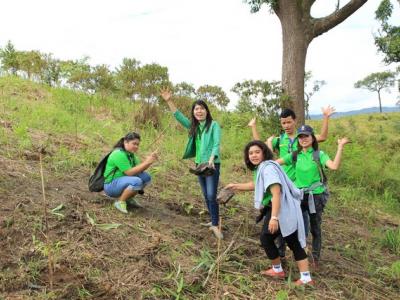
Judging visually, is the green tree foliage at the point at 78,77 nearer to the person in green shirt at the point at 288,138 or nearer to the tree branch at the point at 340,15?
the tree branch at the point at 340,15

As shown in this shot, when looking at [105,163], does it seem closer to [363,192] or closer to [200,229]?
[200,229]

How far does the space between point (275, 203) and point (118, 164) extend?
6.73 feet

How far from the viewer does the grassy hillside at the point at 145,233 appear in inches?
159

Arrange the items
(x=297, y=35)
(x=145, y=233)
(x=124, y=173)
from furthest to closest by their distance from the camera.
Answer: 1. (x=297, y=35)
2. (x=124, y=173)
3. (x=145, y=233)

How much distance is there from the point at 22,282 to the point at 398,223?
6268 mm

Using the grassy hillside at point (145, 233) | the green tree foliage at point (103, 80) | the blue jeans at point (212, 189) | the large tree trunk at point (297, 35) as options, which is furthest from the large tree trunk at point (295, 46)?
the blue jeans at point (212, 189)

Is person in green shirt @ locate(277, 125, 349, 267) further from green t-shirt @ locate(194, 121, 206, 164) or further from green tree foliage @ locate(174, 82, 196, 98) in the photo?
green tree foliage @ locate(174, 82, 196, 98)

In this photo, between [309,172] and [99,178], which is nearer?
[309,172]

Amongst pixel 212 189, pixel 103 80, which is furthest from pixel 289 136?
pixel 103 80

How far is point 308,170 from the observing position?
15.5ft

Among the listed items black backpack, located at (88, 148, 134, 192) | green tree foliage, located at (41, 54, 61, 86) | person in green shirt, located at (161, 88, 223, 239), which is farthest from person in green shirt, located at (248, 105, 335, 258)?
green tree foliage, located at (41, 54, 61, 86)

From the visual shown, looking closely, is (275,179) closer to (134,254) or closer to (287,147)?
(287,147)

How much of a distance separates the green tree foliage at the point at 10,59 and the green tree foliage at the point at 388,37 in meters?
10.3

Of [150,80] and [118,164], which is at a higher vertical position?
[150,80]
